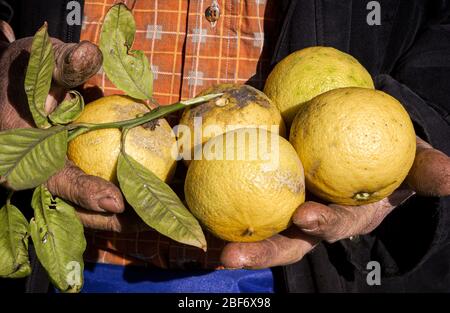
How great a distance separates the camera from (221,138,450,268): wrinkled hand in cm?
102

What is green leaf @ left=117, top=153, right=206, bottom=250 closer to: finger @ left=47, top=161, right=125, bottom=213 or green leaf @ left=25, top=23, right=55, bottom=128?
finger @ left=47, top=161, right=125, bottom=213

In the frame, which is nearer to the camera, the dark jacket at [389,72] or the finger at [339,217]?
the finger at [339,217]

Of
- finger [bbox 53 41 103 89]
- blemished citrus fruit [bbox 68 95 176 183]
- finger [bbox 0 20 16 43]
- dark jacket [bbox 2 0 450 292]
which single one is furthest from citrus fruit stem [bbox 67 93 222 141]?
finger [bbox 0 20 16 43]

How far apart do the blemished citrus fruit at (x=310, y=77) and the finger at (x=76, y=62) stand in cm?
45

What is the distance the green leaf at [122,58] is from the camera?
46.6 inches

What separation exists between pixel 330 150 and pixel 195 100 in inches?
14.0

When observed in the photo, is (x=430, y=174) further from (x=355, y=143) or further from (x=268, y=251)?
(x=268, y=251)

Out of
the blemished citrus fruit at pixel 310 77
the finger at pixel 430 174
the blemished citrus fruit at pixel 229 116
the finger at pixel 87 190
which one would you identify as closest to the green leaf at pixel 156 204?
Result: the finger at pixel 87 190

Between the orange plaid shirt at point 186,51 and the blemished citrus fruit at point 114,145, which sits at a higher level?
the orange plaid shirt at point 186,51

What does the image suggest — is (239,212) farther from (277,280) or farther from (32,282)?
(32,282)

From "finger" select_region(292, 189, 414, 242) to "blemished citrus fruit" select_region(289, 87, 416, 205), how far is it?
0.06 meters

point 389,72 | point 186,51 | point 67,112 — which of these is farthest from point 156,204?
point 389,72

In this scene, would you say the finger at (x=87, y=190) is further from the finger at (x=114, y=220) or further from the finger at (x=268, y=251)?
the finger at (x=268, y=251)

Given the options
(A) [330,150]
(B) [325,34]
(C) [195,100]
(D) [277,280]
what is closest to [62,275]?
(C) [195,100]
